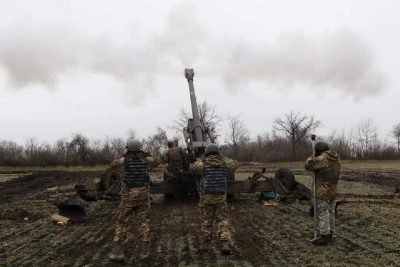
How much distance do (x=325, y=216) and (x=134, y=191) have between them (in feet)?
11.4

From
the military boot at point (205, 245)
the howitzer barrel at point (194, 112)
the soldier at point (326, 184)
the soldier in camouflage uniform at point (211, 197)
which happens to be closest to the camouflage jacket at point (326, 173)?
the soldier at point (326, 184)

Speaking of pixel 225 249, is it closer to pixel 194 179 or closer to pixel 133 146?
pixel 133 146

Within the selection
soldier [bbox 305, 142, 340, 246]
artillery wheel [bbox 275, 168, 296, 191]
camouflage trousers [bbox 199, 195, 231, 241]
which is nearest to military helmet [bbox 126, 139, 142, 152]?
camouflage trousers [bbox 199, 195, 231, 241]

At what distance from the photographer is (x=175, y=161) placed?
15461 millimetres

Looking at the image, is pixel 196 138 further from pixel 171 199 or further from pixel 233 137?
pixel 233 137

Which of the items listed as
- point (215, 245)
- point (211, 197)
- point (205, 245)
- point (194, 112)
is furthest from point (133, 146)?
point (194, 112)

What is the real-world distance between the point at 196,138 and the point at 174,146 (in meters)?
1.17

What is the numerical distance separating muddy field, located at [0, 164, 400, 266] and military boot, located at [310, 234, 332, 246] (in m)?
0.15

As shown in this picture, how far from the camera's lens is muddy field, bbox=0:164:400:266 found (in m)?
8.59

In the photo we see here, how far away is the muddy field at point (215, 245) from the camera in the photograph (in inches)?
338

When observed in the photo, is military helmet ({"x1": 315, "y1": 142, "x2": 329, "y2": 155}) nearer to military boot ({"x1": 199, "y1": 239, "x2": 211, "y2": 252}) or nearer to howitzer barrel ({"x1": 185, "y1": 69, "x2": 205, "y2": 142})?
military boot ({"x1": 199, "y1": 239, "x2": 211, "y2": 252})

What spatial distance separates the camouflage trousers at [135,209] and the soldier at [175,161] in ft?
20.2

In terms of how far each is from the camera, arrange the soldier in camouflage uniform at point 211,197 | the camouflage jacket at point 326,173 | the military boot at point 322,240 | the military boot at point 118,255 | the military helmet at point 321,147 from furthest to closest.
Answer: the military helmet at point 321,147 → the camouflage jacket at point 326,173 → the military boot at point 322,240 → the soldier in camouflage uniform at point 211,197 → the military boot at point 118,255

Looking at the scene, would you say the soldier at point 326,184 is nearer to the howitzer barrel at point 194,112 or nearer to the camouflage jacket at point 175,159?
the camouflage jacket at point 175,159
